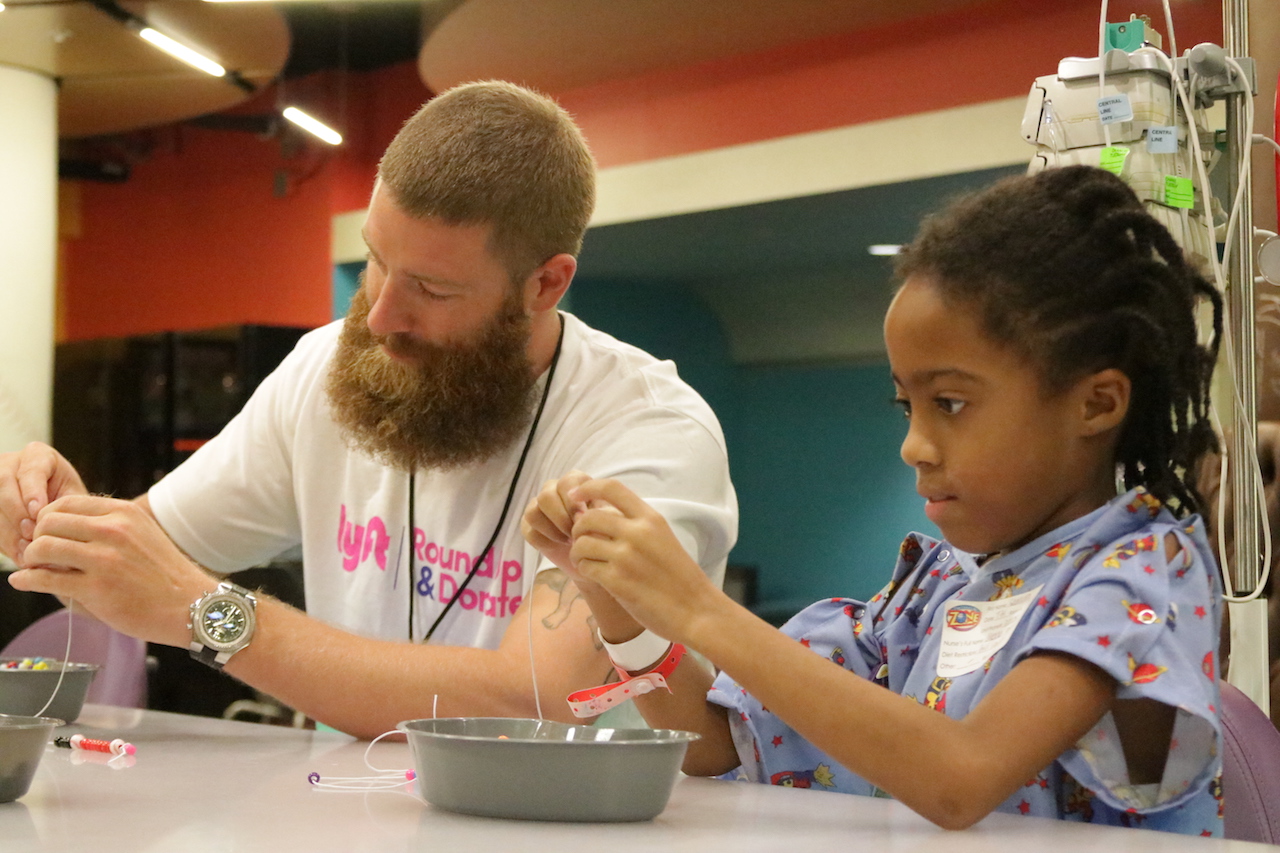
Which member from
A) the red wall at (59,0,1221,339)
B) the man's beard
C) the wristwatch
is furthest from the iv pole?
the red wall at (59,0,1221,339)

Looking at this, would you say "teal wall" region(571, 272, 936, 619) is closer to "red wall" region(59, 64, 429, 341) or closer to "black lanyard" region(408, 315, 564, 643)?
"red wall" region(59, 64, 429, 341)

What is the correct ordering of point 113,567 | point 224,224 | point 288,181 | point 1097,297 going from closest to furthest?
point 1097,297 → point 113,567 → point 288,181 → point 224,224

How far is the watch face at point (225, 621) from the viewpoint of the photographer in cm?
138

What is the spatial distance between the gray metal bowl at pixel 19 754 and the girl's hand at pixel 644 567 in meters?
0.42

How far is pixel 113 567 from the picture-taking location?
1.36 meters

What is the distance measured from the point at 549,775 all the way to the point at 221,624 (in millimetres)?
597

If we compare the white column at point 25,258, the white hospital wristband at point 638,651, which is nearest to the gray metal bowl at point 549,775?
the white hospital wristband at point 638,651

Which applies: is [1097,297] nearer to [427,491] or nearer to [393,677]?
[393,677]

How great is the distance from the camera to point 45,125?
5.48 metres

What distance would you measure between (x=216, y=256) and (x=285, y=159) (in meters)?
0.57

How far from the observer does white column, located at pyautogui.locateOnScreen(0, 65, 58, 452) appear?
5.28 meters

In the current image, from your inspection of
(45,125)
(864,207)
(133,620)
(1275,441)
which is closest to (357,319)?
(133,620)

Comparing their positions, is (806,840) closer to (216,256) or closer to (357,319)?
(357,319)

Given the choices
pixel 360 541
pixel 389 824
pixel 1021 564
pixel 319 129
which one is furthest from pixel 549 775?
pixel 319 129
